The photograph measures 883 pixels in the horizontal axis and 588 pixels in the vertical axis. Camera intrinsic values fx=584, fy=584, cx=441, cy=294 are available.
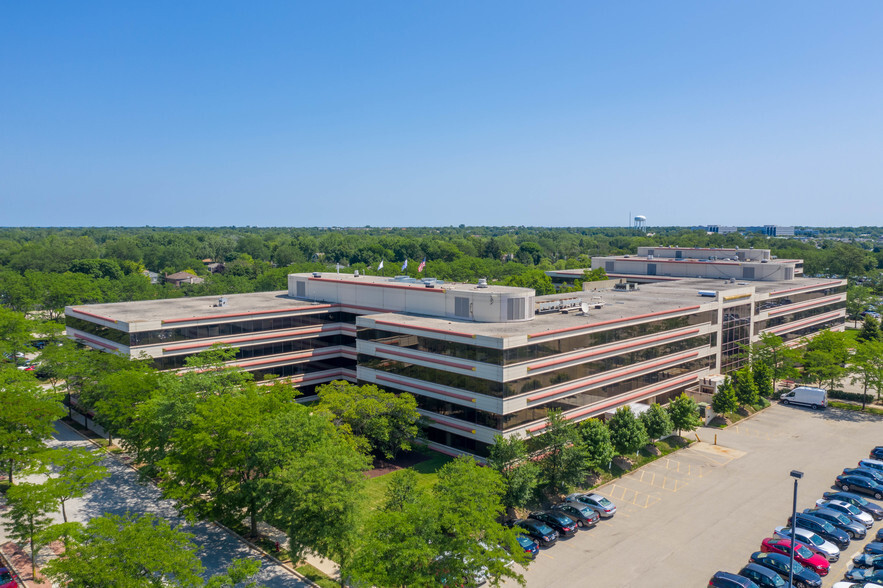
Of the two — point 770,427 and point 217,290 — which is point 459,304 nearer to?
point 770,427

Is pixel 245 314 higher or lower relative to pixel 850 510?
higher

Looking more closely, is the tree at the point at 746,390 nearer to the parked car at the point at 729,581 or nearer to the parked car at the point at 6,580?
the parked car at the point at 729,581

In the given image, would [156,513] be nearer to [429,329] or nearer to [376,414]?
[376,414]

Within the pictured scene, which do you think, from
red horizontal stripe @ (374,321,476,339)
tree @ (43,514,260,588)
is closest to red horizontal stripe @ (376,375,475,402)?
red horizontal stripe @ (374,321,476,339)

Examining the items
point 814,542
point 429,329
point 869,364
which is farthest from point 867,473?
point 429,329

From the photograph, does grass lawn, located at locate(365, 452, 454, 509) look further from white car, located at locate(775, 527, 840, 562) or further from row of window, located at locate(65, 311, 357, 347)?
white car, located at locate(775, 527, 840, 562)

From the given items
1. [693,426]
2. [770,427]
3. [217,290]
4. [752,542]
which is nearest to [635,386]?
[693,426]

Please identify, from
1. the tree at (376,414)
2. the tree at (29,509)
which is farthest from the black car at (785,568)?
the tree at (29,509)
